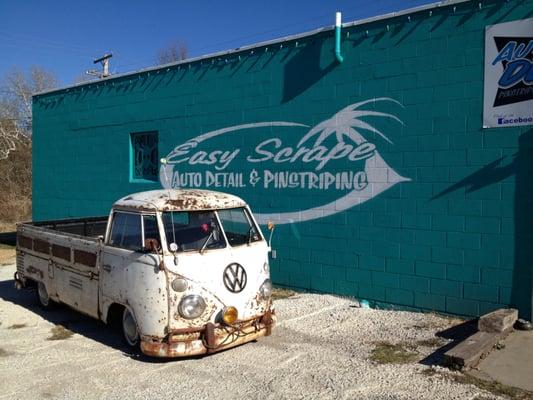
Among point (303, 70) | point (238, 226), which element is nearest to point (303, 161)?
point (303, 70)

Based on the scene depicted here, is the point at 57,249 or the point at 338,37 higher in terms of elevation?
the point at 338,37

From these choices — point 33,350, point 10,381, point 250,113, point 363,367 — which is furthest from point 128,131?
point 363,367

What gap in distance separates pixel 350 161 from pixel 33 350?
5002mm

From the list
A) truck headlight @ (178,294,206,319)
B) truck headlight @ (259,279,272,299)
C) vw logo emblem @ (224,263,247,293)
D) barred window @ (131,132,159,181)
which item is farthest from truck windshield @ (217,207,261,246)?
barred window @ (131,132,159,181)

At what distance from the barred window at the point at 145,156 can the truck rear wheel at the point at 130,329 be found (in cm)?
602

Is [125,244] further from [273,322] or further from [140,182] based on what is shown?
[140,182]

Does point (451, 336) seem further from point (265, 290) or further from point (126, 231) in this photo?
point (126, 231)

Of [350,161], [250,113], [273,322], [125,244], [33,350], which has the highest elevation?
[250,113]

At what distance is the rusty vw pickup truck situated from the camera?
571cm

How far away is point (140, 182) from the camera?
12141mm

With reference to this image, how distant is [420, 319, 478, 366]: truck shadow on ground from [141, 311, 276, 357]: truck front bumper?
6.46 ft

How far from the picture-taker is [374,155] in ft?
26.7

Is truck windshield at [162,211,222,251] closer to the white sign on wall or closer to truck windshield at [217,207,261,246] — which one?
truck windshield at [217,207,261,246]

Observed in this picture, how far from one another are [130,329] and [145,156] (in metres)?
6.65
